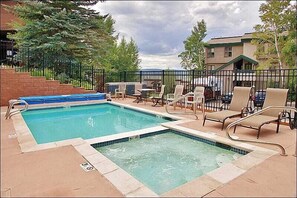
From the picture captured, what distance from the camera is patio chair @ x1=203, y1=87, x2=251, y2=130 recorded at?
6152 mm

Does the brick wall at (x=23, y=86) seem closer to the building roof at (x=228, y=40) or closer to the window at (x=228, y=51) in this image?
the building roof at (x=228, y=40)

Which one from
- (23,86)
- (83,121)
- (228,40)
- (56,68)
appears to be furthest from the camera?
(228,40)

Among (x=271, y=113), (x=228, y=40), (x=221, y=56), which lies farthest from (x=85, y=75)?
(x=228, y=40)

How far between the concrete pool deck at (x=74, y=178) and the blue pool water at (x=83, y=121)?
1.78m

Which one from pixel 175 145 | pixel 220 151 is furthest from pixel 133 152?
pixel 220 151

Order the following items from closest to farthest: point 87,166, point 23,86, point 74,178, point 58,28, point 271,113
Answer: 1. point 74,178
2. point 87,166
3. point 271,113
4. point 23,86
5. point 58,28

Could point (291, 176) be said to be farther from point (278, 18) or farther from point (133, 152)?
point (278, 18)

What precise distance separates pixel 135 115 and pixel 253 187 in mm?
6663

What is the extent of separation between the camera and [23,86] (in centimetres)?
1128

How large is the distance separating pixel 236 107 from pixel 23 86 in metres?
10.3

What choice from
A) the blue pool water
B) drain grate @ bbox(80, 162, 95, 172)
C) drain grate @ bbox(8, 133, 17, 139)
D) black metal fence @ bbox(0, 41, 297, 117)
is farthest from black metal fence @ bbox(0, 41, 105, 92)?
drain grate @ bbox(80, 162, 95, 172)

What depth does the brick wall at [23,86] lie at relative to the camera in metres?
10.9

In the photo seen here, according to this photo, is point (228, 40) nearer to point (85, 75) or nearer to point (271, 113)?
point (85, 75)

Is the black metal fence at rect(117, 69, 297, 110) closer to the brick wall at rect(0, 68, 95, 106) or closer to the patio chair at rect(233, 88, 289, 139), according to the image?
the patio chair at rect(233, 88, 289, 139)
